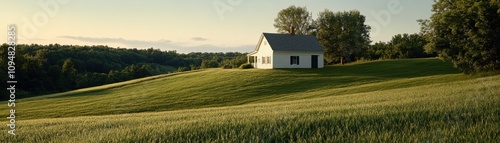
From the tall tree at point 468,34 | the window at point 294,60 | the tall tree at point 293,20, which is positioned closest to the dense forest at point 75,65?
the tall tree at point 293,20

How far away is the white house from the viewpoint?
178 ft

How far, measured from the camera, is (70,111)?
2847cm

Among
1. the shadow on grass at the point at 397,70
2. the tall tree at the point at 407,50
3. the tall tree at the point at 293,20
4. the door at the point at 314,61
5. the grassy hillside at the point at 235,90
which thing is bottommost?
the grassy hillside at the point at 235,90

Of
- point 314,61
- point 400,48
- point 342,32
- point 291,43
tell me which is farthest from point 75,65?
point 400,48

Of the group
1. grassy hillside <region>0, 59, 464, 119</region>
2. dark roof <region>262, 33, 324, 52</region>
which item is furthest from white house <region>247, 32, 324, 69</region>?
grassy hillside <region>0, 59, 464, 119</region>

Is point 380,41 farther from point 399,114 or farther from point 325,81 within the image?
point 399,114

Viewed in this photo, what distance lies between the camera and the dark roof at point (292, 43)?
179 ft

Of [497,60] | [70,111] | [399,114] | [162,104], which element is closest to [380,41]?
[497,60]

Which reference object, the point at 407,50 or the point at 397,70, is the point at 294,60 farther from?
the point at 407,50

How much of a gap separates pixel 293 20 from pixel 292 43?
49.6 ft

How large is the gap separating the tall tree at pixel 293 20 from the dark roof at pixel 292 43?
11403mm

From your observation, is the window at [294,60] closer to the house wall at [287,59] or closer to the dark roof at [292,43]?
the house wall at [287,59]

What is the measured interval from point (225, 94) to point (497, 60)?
76.2 ft

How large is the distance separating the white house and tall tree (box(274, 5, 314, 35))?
11.7m
